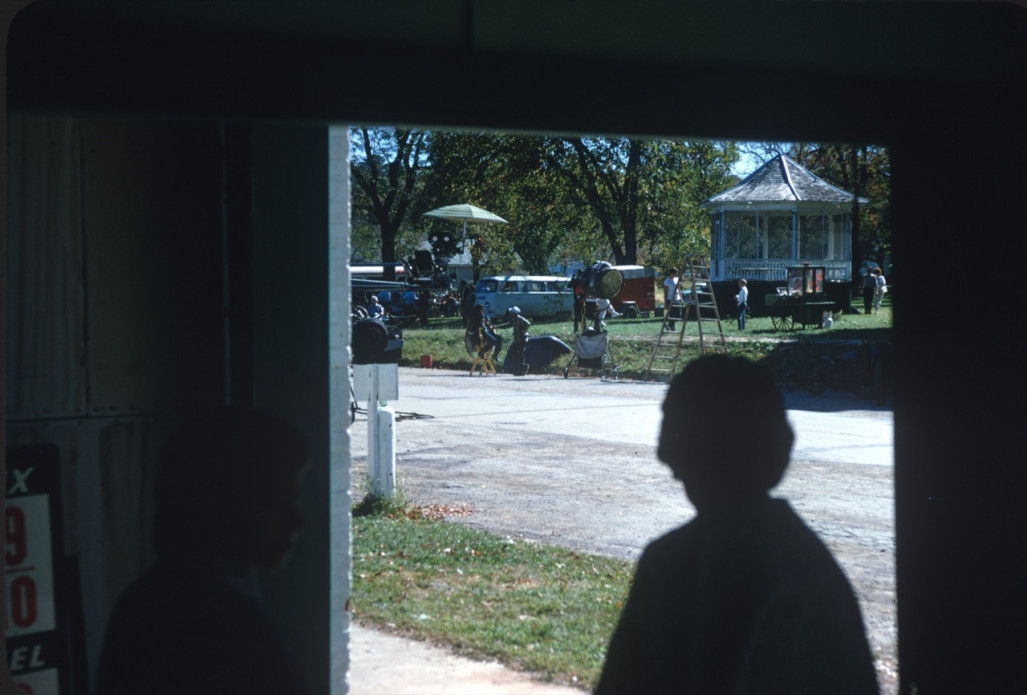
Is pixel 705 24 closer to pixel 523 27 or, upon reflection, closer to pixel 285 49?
pixel 523 27

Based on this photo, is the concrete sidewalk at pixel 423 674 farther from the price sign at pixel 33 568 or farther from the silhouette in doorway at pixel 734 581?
the silhouette in doorway at pixel 734 581

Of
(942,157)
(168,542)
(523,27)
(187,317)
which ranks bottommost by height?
(168,542)

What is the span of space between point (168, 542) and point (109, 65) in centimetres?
124

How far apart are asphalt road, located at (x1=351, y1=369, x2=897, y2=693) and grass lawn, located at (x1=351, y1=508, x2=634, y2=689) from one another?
1.61 ft

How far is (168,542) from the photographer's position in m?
1.98

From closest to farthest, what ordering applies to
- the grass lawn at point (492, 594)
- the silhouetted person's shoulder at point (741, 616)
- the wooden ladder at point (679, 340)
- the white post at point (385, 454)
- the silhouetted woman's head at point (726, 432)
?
the silhouetted person's shoulder at point (741, 616) < the silhouetted woman's head at point (726, 432) < the grass lawn at point (492, 594) < the white post at point (385, 454) < the wooden ladder at point (679, 340)

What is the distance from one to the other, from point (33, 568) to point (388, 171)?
1421 inches

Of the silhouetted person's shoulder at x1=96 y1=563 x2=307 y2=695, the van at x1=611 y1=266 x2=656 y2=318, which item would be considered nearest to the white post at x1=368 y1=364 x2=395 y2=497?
the silhouetted person's shoulder at x1=96 y1=563 x2=307 y2=695

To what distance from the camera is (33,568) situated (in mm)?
2842

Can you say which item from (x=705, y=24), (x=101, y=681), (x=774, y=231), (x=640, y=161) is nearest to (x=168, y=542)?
(x=101, y=681)

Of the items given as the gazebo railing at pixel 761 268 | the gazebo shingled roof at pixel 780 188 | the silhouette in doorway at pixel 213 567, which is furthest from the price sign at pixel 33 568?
the gazebo railing at pixel 761 268

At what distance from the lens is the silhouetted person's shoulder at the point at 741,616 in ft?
7.04

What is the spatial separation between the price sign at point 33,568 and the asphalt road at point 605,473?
2.80 metres

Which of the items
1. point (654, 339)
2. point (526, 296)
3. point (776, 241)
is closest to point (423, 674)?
point (654, 339)
